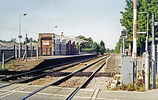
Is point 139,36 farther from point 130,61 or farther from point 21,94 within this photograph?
point 21,94

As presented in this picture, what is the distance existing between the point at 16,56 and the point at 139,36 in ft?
71.9

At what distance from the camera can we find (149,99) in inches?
247

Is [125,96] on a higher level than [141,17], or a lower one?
lower

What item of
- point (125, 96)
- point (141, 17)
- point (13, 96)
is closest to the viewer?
point (125, 96)

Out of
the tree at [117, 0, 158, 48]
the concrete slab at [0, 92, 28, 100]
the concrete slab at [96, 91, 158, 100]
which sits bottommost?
the concrete slab at [0, 92, 28, 100]

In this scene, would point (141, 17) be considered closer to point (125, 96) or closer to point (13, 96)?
point (125, 96)

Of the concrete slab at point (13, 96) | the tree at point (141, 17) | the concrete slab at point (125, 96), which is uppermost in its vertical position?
the tree at point (141, 17)

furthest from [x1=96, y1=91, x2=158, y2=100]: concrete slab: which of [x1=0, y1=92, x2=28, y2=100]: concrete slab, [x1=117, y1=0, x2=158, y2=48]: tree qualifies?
[x1=117, y1=0, x2=158, y2=48]: tree

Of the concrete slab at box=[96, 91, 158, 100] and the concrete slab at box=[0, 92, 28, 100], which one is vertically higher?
the concrete slab at box=[96, 91, 158, 100]

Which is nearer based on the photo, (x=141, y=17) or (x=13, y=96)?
(x=13, y=96)

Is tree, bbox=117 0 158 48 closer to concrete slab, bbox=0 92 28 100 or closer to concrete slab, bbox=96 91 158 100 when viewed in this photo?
concrete slab, bbox=96 91 158 100

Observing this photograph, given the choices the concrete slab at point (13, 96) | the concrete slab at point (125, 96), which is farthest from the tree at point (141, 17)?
the concrete slab at point (13, 96)

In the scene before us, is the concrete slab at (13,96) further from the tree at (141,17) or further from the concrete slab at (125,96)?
the tree at (141,17)

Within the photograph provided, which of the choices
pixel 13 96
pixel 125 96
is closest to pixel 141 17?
pixel 125 96
